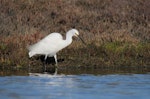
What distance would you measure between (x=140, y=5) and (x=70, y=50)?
8462 millimetres

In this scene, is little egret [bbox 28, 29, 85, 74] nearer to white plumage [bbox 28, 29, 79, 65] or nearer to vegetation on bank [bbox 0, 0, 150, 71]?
white plumage [bbox 28, 29, 79, 65]

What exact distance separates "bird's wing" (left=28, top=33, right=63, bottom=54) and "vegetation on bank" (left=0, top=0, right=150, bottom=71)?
39 cm

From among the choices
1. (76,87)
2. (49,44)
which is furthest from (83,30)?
(76,87)

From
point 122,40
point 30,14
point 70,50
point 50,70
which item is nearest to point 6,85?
point 50,70

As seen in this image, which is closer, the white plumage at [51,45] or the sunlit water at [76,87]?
the sunlit water at [76,87]

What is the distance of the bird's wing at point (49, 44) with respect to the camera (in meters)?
21.7

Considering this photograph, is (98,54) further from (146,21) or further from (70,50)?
(146,21)

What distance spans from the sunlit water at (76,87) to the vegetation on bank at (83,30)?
102 inches

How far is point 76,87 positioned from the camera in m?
16.8

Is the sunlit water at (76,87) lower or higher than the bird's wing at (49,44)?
lower

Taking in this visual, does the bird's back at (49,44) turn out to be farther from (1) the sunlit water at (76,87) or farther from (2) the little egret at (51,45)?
(1) the sunlit water at (76,87)

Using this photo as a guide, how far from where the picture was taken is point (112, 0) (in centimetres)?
3030

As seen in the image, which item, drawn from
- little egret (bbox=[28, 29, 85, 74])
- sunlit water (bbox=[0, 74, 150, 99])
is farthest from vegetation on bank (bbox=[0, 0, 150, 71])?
sunlit water (bbox=[0, 74, 150, 99])

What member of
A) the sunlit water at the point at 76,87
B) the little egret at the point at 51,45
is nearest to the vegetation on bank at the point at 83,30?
the little egret at the point at 51,45
